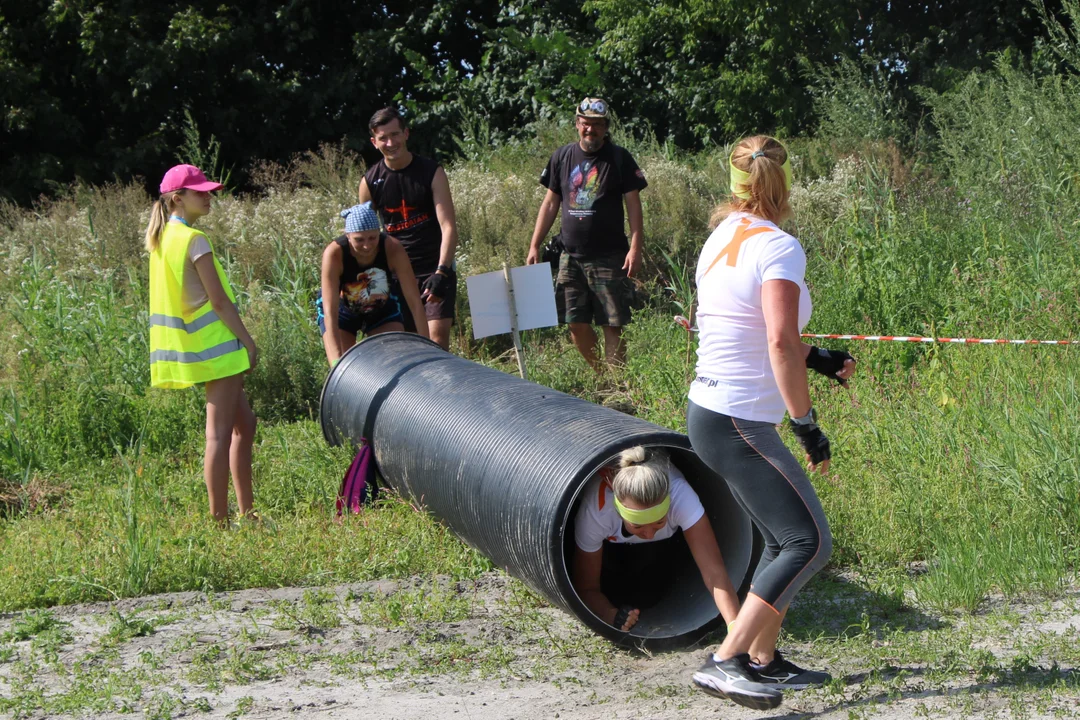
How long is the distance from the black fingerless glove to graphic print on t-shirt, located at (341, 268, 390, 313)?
3.68 m

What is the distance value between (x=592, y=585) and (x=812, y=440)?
4.21ft

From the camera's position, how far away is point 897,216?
9461 mm

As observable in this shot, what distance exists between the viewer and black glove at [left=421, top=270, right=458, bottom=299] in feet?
23.9

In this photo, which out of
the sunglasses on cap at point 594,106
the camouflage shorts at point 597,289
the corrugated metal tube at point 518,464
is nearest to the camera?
the corrugated metal tube at point 518,464

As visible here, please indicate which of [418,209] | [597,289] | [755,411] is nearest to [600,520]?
[755,411]

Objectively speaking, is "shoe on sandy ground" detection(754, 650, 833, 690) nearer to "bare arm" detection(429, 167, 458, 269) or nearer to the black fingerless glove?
the black fingerless glove

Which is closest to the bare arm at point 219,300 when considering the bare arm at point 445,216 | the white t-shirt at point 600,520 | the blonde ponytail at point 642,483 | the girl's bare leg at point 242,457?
the girl's bare leg at point 242,457

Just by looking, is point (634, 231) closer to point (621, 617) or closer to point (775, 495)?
point (621, 617)

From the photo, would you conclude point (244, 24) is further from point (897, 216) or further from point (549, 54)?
point (897, 216)

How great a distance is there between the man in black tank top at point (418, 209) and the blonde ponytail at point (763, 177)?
11.8 feet

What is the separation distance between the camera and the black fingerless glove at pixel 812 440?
3744 millimetres

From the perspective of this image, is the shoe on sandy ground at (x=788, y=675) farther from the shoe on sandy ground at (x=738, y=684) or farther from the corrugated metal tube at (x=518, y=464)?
the corrugated metal tube at (x=518, y=464)

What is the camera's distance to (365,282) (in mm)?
6922

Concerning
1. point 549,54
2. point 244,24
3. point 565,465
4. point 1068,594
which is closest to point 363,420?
point 565,465
